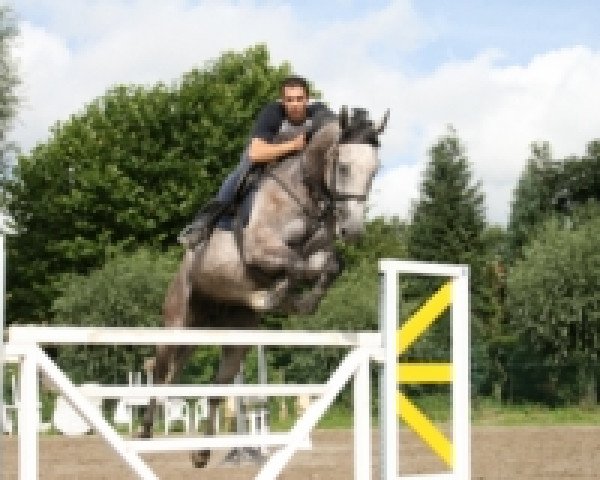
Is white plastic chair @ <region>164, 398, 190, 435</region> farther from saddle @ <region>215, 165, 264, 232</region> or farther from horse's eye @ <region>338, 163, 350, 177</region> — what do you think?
horse's eye @ <region>338, 163, 350, 177</region>

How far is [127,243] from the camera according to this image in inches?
1314

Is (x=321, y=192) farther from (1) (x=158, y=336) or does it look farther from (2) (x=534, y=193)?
(2) (x=534, y=193)

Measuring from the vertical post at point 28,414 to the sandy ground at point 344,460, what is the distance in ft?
15.3

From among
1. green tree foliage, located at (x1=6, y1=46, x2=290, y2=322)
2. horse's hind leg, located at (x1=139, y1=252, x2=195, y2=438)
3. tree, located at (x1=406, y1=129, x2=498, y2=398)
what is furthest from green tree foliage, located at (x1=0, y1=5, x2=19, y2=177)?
horse's hind leg, located at (x1=139, y1=252, x2=195, y2=438)

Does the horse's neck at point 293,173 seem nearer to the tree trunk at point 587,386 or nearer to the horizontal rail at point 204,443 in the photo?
the horizontal rail at point 204,443

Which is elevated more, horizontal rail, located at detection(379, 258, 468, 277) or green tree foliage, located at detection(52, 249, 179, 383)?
horizontal rail, located at detection(379, 258, 468, 277)

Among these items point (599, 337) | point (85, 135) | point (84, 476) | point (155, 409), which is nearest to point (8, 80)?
point (85, 135)

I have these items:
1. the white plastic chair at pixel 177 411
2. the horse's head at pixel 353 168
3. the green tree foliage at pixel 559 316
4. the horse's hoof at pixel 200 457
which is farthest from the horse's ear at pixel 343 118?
the green tree foliage at pixel 559 316

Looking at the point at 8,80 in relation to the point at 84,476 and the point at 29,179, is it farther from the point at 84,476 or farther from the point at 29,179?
the point at 84,476

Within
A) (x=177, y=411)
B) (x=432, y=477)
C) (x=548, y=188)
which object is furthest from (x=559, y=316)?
(x=432, y=477)

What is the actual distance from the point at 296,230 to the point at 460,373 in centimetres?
113

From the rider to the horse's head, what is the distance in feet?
1.53

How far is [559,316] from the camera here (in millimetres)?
30750

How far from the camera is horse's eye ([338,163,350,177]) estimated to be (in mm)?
6342
